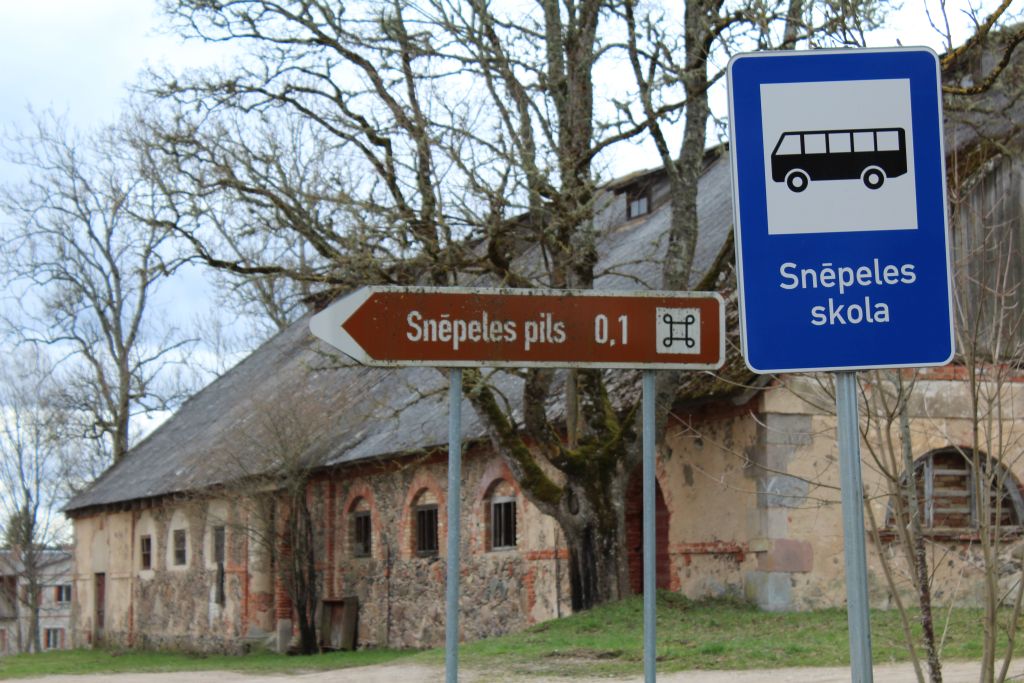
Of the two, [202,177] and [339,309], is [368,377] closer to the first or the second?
[202,177]

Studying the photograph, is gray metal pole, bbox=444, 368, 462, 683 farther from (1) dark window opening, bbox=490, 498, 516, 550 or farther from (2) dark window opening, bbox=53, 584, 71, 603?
(2) dark window opening, bbox=53, 584, 71, 603

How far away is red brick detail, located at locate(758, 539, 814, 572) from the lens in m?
16.2

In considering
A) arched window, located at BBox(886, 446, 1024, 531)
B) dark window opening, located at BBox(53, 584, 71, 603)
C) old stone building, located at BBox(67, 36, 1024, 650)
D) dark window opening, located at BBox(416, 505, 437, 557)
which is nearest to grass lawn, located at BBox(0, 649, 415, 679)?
old stone building, located at BBox(67, 36, 1024, 650)

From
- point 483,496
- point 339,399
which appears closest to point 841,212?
point 483,496

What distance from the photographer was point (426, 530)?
74.2ft

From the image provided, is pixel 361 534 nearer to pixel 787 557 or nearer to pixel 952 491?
pixel 787 557

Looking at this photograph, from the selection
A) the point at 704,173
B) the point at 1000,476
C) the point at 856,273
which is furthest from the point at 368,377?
the point at 856,273

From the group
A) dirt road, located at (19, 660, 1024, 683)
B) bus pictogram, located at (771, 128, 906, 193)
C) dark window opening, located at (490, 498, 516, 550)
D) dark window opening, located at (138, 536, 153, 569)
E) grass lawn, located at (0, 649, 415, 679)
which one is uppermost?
bus pictogram, located at (771, 128, 906, 193)

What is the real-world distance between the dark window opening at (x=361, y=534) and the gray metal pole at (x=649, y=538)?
63.9ft

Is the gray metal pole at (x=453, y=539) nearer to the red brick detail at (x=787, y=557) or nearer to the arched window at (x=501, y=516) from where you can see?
the red brick detail at (x=787, y=557)

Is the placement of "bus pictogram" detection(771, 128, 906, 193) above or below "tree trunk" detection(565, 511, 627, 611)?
above

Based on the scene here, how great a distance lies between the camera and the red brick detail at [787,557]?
16.2 m

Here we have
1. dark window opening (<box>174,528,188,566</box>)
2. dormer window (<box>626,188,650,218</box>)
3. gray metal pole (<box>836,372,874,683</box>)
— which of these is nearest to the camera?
gray metal pole (<box>836,372,874,683</box>)

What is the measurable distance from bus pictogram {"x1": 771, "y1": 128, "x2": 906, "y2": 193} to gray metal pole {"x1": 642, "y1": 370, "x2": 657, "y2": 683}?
1.55 meters
